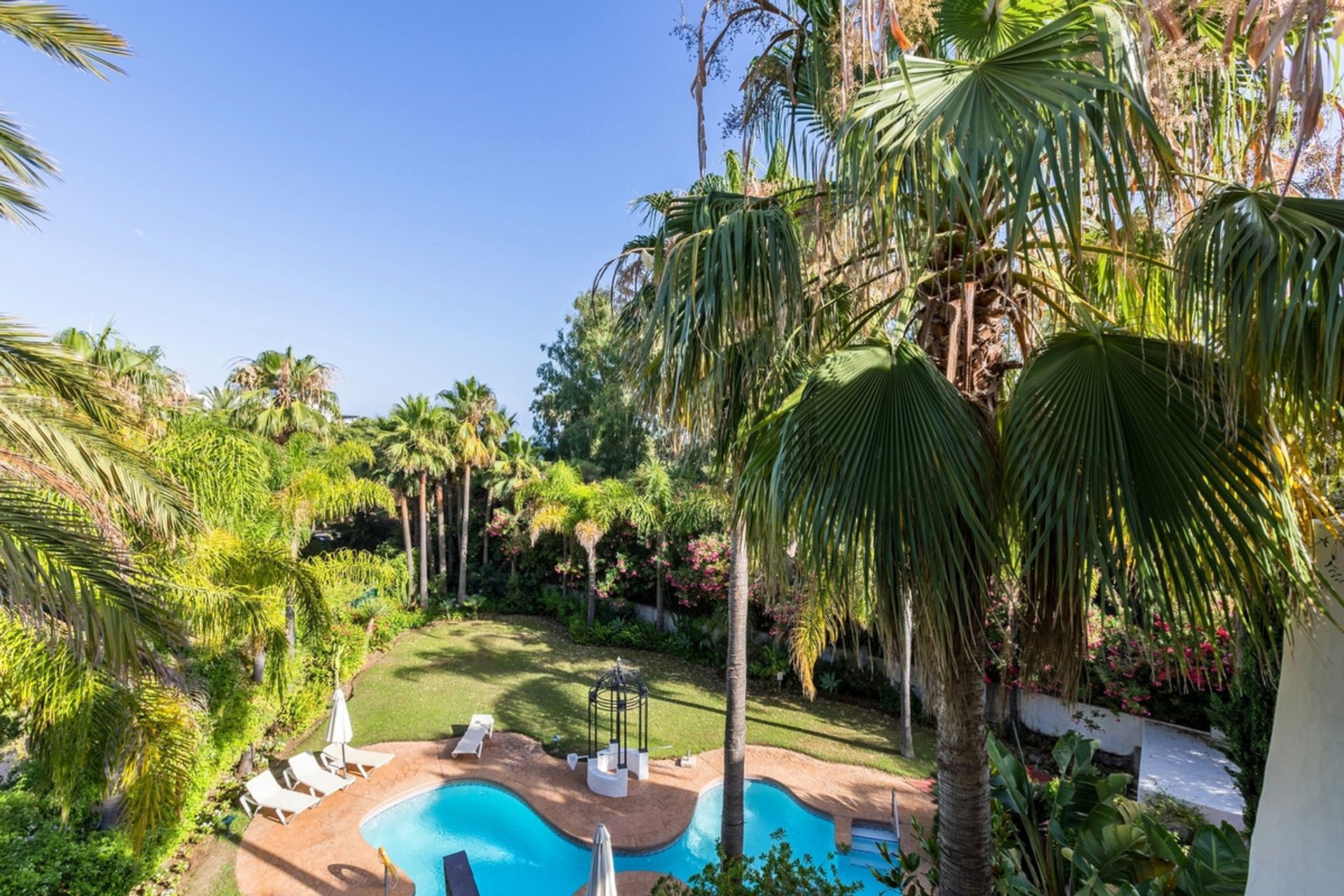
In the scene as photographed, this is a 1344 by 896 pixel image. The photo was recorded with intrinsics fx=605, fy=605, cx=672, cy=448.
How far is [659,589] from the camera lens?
16.6m

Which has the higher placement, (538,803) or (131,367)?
(131,367)

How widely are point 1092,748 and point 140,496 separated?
290 inches

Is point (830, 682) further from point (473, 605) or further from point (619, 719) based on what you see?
point (473, 605)

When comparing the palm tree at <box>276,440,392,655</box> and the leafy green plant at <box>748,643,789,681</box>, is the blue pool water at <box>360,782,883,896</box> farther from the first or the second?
the leafy green plant at <box>748,643,789,681</box>

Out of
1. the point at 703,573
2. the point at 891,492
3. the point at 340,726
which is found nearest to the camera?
the point at 891,492

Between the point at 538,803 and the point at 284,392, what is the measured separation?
16064mm

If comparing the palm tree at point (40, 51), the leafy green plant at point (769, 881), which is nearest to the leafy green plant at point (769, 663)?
the leafy green plant at point (769, 881)

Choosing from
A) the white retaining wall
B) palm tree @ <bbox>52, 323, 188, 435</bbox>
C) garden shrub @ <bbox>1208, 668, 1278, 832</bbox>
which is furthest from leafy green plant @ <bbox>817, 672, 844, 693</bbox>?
palm tree @ <bbox>52, 323, 188, 435</bbox>

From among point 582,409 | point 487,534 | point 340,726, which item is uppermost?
point 582,409

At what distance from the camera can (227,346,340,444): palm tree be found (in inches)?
709

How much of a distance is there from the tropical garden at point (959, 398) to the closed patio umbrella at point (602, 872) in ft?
4.93

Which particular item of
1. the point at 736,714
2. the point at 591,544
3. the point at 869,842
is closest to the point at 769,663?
the point at 869,842

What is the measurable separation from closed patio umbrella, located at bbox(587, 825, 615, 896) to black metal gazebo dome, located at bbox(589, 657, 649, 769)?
3.77 meters

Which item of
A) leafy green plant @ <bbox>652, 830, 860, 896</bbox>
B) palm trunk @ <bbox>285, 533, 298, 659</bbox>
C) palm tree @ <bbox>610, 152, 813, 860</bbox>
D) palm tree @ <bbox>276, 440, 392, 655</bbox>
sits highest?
palm tree @ <bbox>610, 152, 813, 860</bbox>
